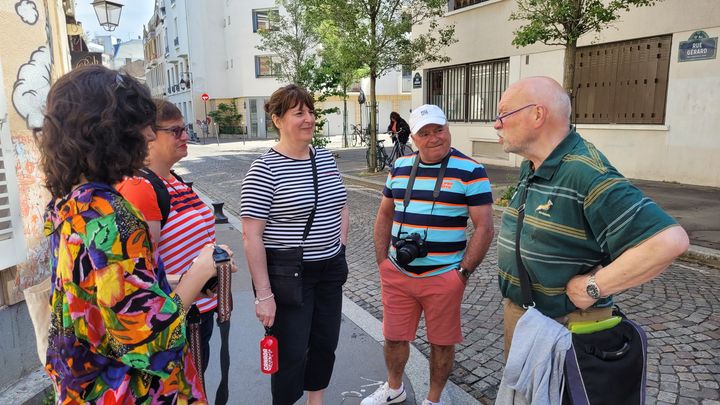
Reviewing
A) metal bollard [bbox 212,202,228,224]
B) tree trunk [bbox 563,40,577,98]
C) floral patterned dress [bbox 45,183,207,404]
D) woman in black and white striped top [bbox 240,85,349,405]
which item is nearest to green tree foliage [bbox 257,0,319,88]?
metal bollard [bbox 212,202,228,224]

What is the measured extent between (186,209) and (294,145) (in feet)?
2.13

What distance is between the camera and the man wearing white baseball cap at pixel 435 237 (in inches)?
110

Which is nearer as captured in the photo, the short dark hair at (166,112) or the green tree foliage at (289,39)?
the short dark hair at (166,112)

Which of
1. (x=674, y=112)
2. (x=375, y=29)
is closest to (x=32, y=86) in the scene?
(x=375, y=29)

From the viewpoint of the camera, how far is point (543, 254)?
1.87 meters

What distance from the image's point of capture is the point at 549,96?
1.91 metres

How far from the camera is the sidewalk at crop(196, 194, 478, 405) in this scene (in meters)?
3.21

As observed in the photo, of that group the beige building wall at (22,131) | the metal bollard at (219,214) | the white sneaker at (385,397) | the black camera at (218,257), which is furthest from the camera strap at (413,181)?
the metal bollard at (219,214)

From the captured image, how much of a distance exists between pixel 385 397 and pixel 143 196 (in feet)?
6.51

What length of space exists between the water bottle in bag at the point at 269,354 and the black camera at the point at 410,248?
823mm

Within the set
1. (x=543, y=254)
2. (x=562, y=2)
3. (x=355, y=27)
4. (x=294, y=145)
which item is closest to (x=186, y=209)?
(x=294, y=145)

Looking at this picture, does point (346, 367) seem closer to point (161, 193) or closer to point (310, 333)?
point (310, 333)

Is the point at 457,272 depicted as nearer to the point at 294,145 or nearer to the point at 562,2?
the point at 294,145

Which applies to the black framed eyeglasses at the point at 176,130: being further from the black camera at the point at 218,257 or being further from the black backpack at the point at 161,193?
the black camera at the point at 218,257
